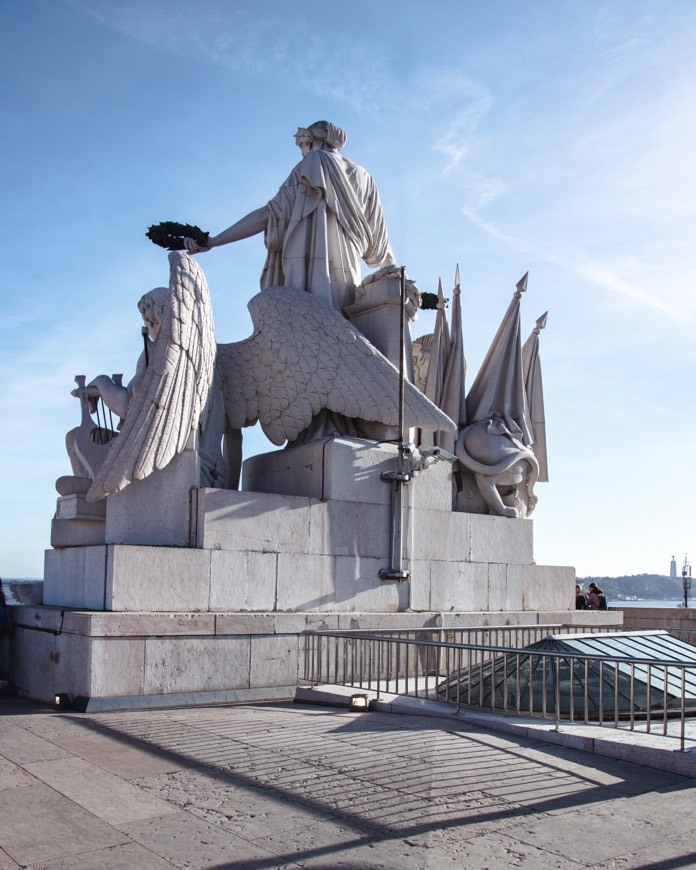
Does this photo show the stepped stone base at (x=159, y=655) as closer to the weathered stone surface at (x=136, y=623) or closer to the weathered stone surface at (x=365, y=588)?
the weathered stone surface at (x=136, y=623)

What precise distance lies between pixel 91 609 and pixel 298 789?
15.0 ft

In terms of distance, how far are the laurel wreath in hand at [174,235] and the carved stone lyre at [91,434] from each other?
232 cm

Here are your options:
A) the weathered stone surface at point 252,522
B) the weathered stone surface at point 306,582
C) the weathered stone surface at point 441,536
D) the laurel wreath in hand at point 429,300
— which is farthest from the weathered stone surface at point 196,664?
the laurel wreath in hand at point 429,300

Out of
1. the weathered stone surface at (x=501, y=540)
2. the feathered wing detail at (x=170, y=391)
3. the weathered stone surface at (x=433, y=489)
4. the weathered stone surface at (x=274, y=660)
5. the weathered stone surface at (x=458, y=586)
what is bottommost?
the weathered stone surface at (x=274, y=660)

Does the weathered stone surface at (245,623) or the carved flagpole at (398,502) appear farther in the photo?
the carved flagpole at (398,502)

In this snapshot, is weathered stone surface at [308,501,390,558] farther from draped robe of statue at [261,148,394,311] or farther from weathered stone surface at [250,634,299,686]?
draped robe of statue at [261,148,394,311]

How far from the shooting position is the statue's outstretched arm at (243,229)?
1251cm

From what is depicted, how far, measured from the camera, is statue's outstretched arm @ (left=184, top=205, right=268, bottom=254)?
12.5 metres

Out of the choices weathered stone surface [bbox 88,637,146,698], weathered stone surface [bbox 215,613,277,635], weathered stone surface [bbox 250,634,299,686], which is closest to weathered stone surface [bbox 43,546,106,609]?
weathered stone surface [bbox 88,637,146,698]

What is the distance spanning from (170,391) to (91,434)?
1629 millimetres

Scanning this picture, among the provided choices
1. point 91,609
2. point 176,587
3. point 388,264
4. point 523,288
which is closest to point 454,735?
point 176,587

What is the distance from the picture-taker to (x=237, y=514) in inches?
384

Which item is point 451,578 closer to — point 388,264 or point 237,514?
point 237,514

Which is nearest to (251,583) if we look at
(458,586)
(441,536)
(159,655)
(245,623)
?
(245,623)
